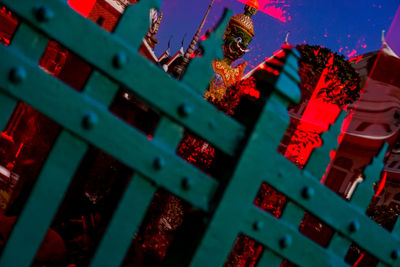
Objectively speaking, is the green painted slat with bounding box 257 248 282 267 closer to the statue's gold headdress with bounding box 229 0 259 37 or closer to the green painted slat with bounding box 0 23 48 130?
the green painted slat with bounding box 0 23 48 130

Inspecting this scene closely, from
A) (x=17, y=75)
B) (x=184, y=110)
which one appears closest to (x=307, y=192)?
(x=184, y=110)

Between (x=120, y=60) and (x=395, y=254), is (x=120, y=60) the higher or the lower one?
the higher one

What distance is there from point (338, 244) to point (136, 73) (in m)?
0.94

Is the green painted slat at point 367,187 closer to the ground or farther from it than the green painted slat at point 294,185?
farther from it

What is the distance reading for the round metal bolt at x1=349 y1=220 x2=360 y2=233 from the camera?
3.20 feet

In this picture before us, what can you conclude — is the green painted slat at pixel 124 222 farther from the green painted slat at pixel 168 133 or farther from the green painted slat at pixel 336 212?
the green painted slat at pixel 336 212

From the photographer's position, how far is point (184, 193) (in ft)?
2.65

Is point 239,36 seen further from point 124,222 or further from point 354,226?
point 124,222

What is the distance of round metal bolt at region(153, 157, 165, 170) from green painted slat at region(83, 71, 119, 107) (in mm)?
210

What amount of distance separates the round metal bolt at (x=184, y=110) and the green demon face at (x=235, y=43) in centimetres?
748

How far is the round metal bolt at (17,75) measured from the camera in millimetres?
679

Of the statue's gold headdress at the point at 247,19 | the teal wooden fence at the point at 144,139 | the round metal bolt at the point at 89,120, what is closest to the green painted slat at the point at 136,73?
the teal wooden fence at the point at 144,139

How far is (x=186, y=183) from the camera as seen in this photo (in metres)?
0.80

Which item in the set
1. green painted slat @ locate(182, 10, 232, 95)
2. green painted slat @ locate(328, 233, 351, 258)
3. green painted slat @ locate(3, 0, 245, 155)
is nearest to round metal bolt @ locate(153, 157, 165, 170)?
green painted slat @ locate(3, 0, 245, 155)
